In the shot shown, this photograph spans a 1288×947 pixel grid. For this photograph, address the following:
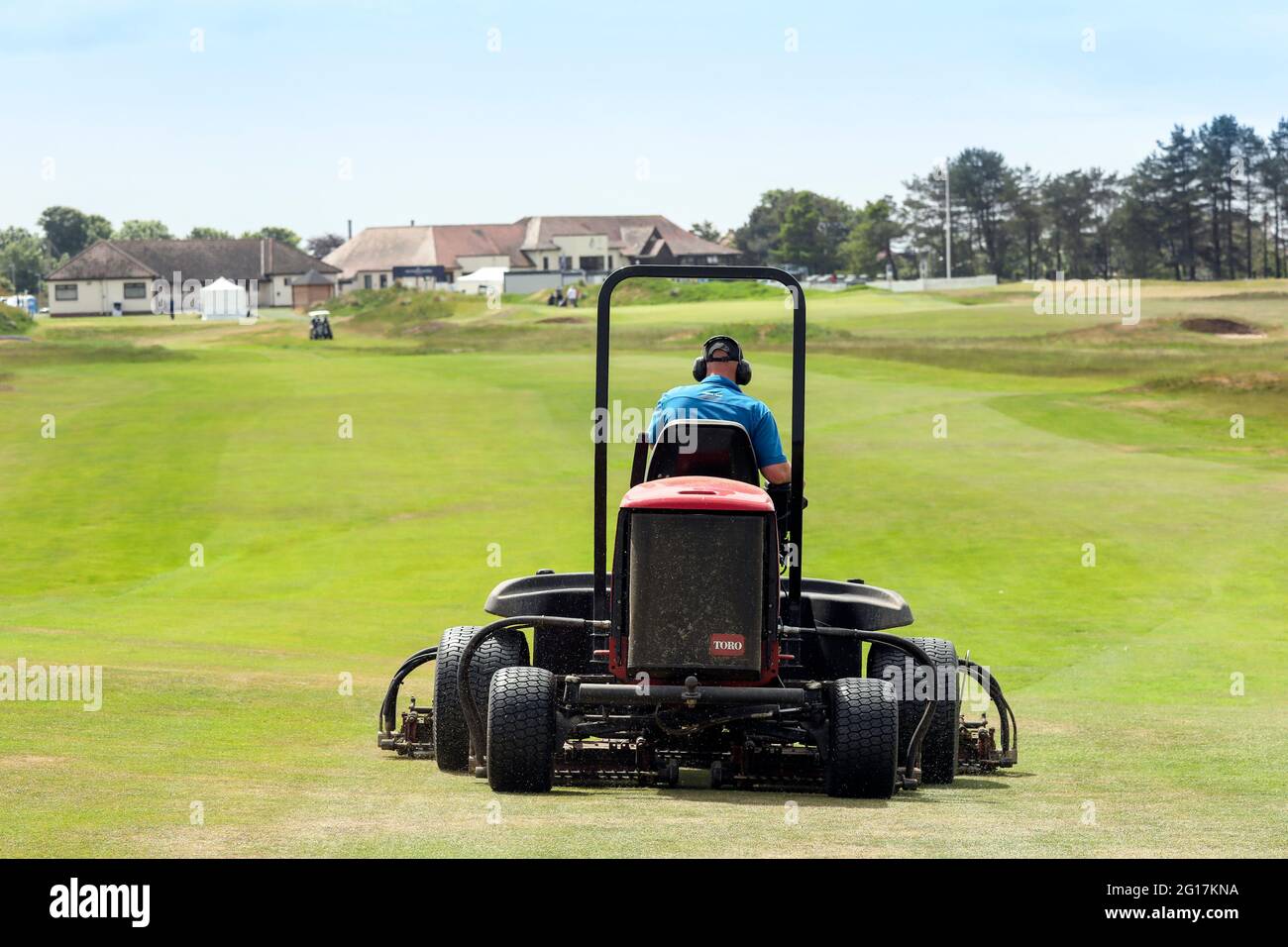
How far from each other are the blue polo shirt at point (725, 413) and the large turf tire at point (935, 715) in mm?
1582

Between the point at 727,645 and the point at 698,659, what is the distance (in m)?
0.16

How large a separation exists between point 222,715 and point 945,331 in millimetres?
70509

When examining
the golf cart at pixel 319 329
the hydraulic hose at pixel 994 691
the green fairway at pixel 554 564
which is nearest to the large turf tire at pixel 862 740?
the green fairway at pixel 554 564

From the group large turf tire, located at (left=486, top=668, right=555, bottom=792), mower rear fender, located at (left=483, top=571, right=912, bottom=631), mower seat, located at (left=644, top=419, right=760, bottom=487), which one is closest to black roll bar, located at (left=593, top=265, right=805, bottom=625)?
Answer: mower seat, located at (left=644, top=419, right=760, bottom=487)

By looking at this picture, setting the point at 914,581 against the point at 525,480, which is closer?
the point at 914,581

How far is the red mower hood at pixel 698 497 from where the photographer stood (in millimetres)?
8711

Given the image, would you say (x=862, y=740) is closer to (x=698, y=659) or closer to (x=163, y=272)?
(x=698, y=659)

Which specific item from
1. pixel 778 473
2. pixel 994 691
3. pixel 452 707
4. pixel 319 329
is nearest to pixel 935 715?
pixel 994 691

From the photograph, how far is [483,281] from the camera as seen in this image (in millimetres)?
146375

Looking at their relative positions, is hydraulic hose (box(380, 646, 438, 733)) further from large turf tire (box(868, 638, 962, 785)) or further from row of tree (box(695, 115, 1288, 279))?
row of tree (box(695, 115, 1288, 279))

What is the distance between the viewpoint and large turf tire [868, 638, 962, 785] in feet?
33.3

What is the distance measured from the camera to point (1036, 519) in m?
32.1
